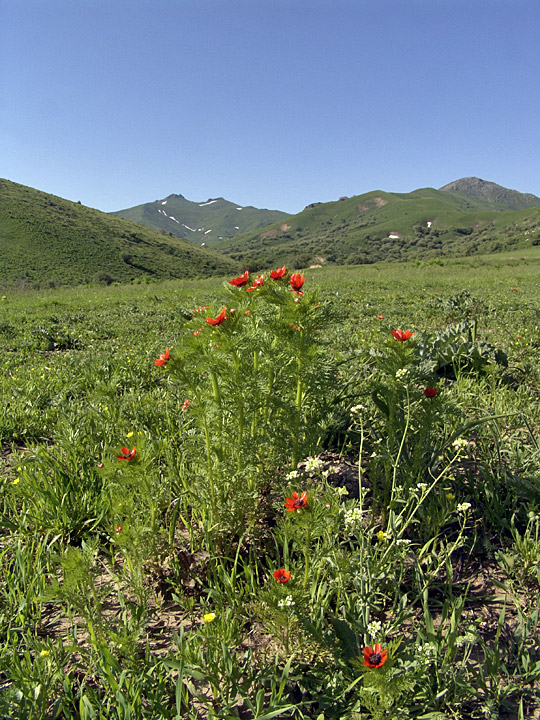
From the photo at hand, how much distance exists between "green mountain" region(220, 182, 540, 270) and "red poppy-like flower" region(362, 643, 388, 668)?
202ft

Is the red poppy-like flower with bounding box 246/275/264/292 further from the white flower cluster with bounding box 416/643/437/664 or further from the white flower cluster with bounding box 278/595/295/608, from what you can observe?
the white flower cluster with bounding box 416/643/437/664

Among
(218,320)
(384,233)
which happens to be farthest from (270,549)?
(384,233)

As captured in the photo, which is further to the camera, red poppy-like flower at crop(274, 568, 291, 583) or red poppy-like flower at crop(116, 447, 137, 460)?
red poppy-like flower at crop(116, 447, 137, 460)

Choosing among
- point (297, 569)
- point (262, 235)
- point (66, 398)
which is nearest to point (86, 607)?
point (297, 569)

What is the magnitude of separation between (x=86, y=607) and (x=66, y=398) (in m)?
2.70

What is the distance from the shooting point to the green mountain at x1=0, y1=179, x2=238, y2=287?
1837 inches

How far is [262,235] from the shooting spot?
18238 centimetres

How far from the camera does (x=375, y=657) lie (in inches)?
38.3

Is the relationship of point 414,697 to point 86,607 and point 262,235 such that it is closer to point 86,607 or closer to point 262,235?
point 86,607

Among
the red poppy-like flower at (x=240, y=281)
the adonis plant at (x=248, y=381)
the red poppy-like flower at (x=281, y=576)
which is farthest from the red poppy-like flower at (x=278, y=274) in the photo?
the red poppy-like flower at (x=281, y=576)

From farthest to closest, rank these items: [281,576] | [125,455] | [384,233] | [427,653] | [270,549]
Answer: [384,233] → [270,549] → [125,455] → [281,576] → [427,653]

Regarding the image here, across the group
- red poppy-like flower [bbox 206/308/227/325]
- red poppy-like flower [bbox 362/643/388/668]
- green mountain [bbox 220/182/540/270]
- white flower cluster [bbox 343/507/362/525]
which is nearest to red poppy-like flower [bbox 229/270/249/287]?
red poppy-like flower [bbox 206/308/227/325]

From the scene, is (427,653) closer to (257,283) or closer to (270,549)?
(270,549)

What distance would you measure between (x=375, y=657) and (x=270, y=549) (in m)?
0.96
